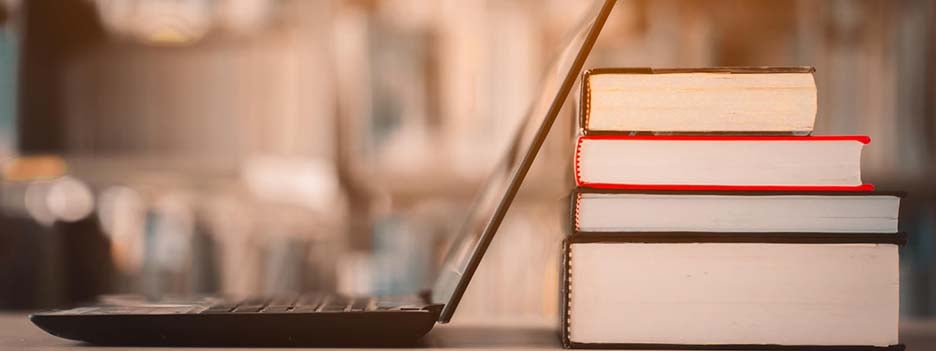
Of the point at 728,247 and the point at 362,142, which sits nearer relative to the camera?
the point at 728,247

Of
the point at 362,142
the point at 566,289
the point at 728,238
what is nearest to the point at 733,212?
the point at 728,238

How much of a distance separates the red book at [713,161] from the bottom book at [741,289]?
40 millimetres

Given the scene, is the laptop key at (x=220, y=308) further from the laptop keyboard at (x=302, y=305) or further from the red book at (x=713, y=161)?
Answer: the red book at (x=713, y=161)

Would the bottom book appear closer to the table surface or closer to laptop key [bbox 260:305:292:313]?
the table surface

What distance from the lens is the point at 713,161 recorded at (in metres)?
0.61

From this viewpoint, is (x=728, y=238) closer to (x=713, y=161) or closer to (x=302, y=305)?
(x=713, y=161)

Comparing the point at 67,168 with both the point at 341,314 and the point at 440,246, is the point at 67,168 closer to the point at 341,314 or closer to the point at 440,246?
the point at 440,246

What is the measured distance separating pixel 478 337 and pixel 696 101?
24cm

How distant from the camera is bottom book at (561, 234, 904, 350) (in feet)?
1.96

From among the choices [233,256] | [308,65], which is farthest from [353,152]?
[233,256]

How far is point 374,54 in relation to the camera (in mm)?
1875

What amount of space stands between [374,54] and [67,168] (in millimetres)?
663

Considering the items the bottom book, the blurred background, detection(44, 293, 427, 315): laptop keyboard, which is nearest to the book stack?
the bottom book

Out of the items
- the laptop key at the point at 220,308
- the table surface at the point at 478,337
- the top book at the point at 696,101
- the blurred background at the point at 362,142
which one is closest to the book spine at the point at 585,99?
the top book at the point at 696,101
